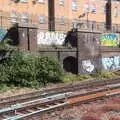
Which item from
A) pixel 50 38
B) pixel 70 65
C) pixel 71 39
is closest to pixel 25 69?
pixel 50 38

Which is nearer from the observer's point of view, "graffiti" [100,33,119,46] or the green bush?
the green bush

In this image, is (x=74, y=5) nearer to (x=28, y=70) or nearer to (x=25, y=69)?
(x=28, y=70)

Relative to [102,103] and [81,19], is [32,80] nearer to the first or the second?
[102,103]

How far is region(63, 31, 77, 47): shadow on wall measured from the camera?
3659 cm

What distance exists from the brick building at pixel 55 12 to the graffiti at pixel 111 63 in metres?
5.93

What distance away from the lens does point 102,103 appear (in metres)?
19.6

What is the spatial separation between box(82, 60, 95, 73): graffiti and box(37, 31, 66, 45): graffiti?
10.3 ft

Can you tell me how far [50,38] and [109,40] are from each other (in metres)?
9.45

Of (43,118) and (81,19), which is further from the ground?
(81,19)

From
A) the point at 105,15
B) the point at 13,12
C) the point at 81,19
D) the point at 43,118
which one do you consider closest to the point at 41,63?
the point at 43,118

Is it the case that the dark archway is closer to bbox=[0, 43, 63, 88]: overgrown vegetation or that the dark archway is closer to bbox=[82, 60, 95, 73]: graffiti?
bbox=[82, 60, 95, 73]: graffiti

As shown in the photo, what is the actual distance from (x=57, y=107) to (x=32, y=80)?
11.6 m

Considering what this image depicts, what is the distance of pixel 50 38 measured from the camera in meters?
36.1

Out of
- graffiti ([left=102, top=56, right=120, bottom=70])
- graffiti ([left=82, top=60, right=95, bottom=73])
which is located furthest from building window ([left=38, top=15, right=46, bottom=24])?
graffiti ([left=82, top=60, right=95, bottom=73])
